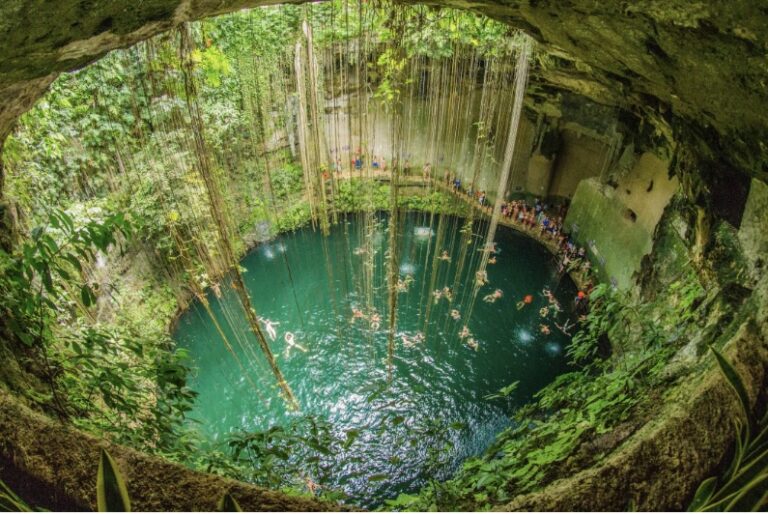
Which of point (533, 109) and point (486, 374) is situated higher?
point (533, 109)

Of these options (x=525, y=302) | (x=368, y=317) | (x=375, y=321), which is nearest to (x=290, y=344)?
(x=368, y=317)

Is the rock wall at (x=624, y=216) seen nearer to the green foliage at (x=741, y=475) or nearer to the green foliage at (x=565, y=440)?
the green foliage at (x=565, y=440)

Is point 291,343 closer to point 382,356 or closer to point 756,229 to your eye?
point 382,356

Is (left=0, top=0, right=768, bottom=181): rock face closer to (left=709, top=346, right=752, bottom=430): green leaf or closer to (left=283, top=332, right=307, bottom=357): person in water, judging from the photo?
(left=709, top=346, right=752, bottom=430): green leaf

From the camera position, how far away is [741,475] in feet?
3.28

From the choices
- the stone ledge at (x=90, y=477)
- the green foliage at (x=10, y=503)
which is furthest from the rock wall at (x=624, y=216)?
the green foliage at (x=10, y=503)

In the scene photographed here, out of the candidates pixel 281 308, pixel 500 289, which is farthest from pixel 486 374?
pixel 281 308

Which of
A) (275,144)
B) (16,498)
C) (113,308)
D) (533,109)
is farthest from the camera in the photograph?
(275,144)

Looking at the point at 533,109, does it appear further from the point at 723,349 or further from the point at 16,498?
the point at 16,498

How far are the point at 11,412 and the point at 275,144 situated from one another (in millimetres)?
9190

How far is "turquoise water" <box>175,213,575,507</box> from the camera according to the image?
5168 millimetres

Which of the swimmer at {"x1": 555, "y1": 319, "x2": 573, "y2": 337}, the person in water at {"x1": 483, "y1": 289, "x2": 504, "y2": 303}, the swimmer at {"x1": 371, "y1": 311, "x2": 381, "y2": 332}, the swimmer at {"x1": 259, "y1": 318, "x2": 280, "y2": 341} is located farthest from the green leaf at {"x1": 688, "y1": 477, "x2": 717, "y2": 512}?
the person in water at {"x1": 483, "y1": 289, "x2": 504, "y2": 303}

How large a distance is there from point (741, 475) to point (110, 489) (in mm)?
1474

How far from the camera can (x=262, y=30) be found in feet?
24.1
